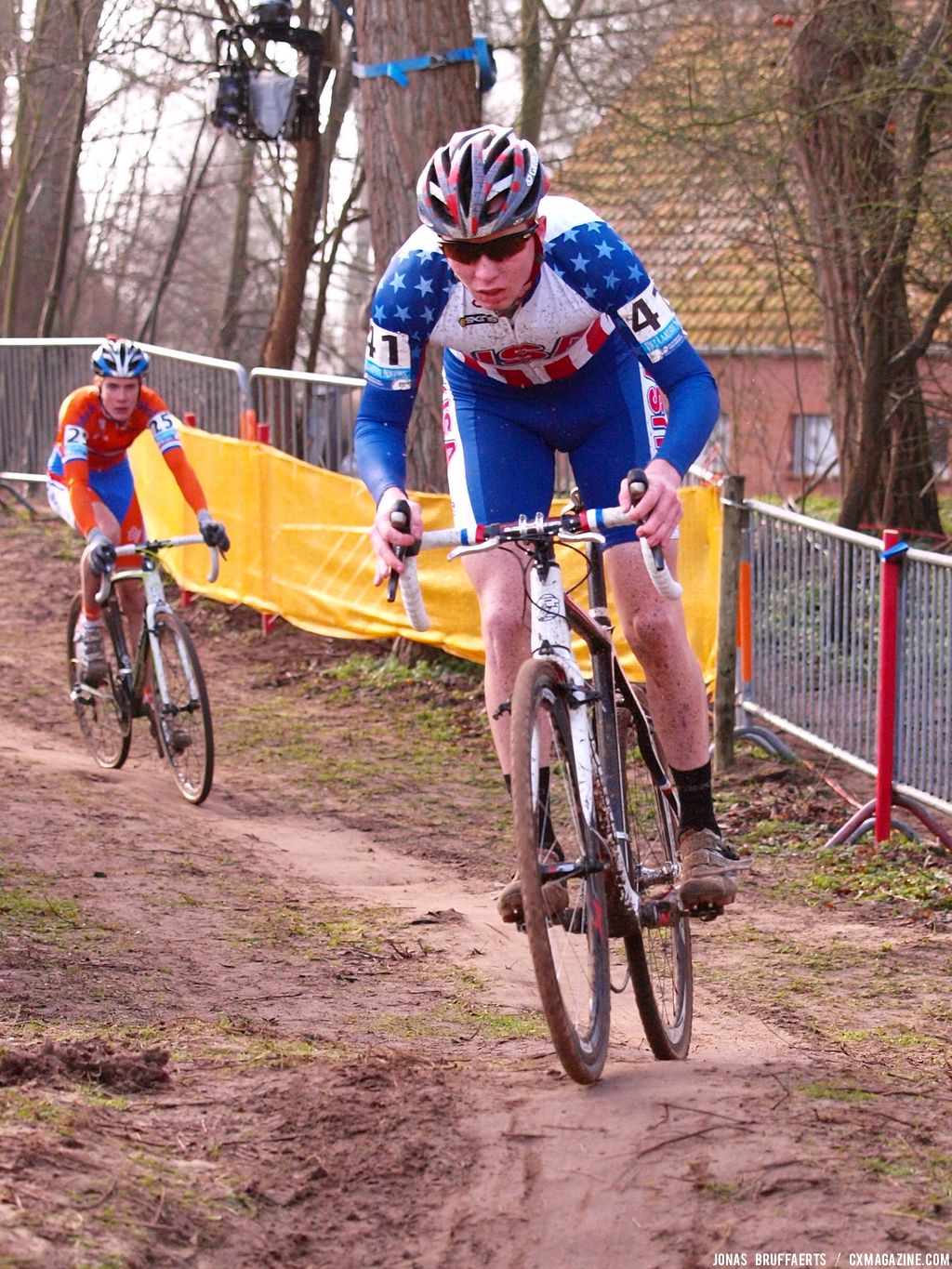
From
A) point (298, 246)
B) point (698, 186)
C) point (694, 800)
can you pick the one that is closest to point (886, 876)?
point (694, 800)

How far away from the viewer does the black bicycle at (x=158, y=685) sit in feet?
27.6

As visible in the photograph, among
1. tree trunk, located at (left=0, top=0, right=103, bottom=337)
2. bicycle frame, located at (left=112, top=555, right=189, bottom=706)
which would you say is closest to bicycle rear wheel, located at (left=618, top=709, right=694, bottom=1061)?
bicycle frame, located at (left=112, top=555, right=189, bottom=706)

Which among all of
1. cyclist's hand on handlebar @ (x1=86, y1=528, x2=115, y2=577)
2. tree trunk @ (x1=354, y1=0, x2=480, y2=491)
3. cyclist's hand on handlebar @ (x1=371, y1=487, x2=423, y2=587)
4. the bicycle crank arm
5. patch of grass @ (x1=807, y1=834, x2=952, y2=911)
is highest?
tree trunk @ (x1=354, y1=0, x2=480, y2=491)

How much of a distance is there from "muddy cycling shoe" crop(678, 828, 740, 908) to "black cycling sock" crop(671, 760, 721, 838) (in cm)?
3

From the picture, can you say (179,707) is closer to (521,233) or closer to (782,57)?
(521,233)

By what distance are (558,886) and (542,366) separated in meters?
1.47

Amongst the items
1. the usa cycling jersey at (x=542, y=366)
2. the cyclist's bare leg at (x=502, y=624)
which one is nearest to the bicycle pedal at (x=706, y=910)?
the cyclist's bare leg at (x=502, y=624)

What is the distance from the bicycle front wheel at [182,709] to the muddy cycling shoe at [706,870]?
4.17 meters

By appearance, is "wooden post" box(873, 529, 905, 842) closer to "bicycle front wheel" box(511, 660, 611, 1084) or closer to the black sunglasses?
"bicycle front wheel" box(511, 660, 611, 1084)

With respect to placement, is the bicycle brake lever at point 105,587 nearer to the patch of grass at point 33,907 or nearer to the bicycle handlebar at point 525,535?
the patch of grass at point 33,907

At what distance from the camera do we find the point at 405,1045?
451 cm

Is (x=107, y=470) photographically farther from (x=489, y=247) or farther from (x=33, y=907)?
(x=489, y=247)

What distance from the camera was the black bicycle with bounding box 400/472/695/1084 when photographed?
355cm

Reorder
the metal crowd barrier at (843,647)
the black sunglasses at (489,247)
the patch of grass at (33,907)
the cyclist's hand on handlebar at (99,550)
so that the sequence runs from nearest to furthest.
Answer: the black sunglasses at (489,247) < the patch of grass at (33,907) < the metal crowd barrier at (843,647) < the cyclist's hand on handlebar at (99,550)
